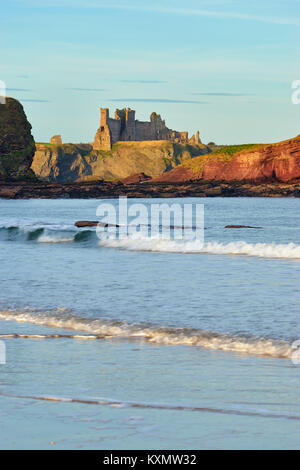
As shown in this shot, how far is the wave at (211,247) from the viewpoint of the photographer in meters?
28.4

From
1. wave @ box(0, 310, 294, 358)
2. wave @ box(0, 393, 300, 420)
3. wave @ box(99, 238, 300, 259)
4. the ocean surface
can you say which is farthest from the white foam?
wave @ box(0, 393, 300, 420)

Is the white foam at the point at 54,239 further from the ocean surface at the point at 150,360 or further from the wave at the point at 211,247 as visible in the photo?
the ocean surface at the point at 150,360

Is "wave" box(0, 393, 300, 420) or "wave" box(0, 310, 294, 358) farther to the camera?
"wave" box(0, 310, 294, 358)

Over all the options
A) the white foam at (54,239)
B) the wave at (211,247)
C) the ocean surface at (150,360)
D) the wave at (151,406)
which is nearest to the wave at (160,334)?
the ocean surface at (150,360)

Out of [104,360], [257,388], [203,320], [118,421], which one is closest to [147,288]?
[203,320]

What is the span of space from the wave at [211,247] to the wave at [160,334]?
15863mm

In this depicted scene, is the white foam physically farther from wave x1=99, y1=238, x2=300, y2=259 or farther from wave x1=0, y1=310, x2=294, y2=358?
wave x1=0, y1=310, x2=294, y2=358

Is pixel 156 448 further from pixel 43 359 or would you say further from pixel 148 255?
pixel 148 255

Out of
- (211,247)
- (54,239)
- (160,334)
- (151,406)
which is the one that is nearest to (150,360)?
(160,334)

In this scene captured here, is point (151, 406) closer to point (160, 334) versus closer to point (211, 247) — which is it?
point (160, 334)

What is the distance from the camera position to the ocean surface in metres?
6.52

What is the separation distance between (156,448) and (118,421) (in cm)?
Answer: 93

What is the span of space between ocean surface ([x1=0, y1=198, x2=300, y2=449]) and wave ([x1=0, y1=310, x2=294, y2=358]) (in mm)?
32

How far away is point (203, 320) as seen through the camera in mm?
12867
